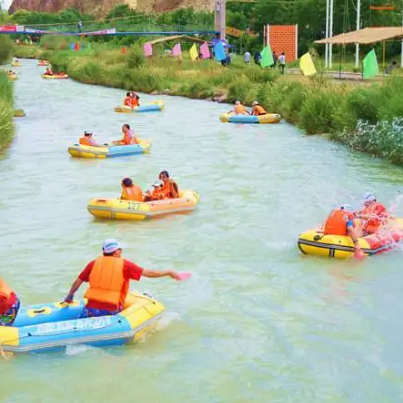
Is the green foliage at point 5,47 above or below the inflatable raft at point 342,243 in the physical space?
above

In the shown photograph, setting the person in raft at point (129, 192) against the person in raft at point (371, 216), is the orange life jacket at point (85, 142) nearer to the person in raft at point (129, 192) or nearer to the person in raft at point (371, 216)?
the person in raft at point (129, 192)

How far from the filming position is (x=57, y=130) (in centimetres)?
2270

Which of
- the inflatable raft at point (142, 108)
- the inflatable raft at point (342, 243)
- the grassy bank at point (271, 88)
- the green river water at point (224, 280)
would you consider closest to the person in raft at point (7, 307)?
the green river water at point (224, 280)

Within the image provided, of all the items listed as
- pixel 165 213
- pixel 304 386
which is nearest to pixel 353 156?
pixel 165 213

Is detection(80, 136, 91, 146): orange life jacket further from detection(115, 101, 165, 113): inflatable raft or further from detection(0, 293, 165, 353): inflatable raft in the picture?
detection(0, 293, 165, 353): inflatable raft

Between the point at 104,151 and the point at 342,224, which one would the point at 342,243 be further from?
the point at 104,151

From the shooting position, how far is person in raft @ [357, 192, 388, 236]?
963 cm

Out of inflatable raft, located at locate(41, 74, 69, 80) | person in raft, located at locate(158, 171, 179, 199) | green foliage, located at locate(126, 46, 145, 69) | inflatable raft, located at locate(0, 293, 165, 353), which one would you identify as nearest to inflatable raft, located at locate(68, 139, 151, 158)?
person in raft, located at locate(158, 171, 179, 199)

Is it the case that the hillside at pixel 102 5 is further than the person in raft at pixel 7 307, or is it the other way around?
the hillside at pixel 102 5

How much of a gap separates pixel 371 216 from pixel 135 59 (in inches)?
1178

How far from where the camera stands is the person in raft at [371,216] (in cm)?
963

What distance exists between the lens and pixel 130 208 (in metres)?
11.1

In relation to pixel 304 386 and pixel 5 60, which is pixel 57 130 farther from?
pixel 5 60

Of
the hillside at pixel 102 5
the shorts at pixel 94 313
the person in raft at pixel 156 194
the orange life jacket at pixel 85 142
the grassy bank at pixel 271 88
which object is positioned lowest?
the shorts at pixel 94 313
